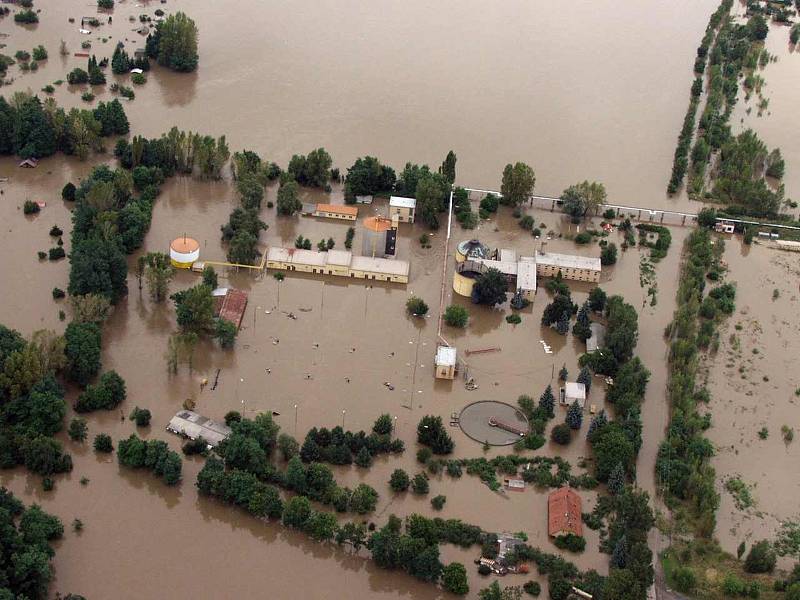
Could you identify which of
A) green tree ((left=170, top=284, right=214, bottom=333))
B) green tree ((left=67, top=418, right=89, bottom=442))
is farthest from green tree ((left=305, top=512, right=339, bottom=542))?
green tree ((left=170, top=284, right=214, bottom=333))

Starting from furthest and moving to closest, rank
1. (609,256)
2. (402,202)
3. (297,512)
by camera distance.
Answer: (402,202)
(609,256)
(297,512)

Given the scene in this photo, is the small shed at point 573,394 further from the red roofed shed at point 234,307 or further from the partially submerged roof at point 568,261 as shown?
the red roofed shed at point 234,307

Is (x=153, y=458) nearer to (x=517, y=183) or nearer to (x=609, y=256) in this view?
(x=609, y=256)

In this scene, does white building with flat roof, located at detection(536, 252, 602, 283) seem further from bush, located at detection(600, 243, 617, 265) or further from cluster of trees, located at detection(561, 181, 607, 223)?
cluster of trees, located at detection(561, 181, 607, 223)

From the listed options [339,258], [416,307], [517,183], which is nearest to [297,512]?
[416,307]

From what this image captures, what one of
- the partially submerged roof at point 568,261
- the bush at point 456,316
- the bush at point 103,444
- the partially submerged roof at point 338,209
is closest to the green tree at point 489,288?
the bush at point 456,316

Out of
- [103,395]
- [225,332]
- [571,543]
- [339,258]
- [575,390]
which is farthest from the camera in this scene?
[339,258]
